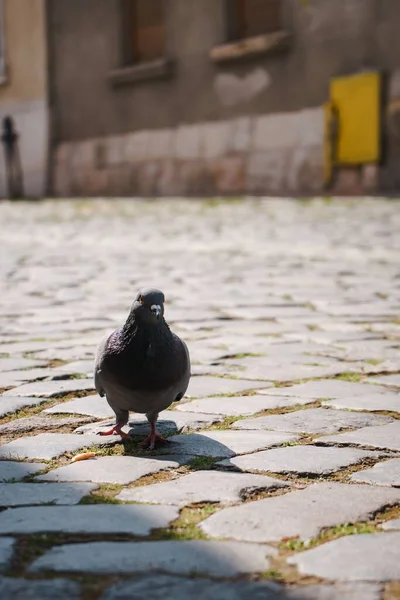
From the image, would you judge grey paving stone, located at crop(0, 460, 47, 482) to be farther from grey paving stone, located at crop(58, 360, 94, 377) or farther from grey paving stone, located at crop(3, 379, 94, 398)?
grey paving stone, located at crop(58, 360, 94, 377)

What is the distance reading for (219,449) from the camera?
307cm

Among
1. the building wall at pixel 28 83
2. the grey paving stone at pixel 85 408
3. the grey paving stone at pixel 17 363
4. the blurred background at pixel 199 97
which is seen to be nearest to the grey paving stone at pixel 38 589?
the grey paving stone at pixel 85 408

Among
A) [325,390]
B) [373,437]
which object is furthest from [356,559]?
[325,390]

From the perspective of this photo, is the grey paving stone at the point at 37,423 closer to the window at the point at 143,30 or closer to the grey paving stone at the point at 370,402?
the grey paving stone at the point at 370,402

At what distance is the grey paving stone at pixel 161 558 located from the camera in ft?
6.86

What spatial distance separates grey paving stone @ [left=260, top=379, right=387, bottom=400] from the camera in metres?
3.81

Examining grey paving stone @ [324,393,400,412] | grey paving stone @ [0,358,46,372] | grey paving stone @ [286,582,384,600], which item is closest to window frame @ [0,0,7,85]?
grey paving stone @ [0,358,46,372]

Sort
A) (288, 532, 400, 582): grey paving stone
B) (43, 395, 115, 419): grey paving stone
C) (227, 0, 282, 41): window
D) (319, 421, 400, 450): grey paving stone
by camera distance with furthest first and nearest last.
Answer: (227, 0, 282, 41): window
(43, 395, 115, 419): grey paving stone
(319, 421, 400, 450): grey paving stone
(288, 532, 400, 582): grey paving stone

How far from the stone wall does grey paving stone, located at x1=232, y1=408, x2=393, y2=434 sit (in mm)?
11398

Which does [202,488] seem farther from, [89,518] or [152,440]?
[152,440]

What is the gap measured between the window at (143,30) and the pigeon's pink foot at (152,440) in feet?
49.4

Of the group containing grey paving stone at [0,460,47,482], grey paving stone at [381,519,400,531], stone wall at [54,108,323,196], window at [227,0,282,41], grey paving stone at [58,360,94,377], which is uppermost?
window at [227,0,282,41]

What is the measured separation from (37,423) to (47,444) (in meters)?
0.29

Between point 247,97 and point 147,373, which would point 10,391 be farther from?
point 247,97
